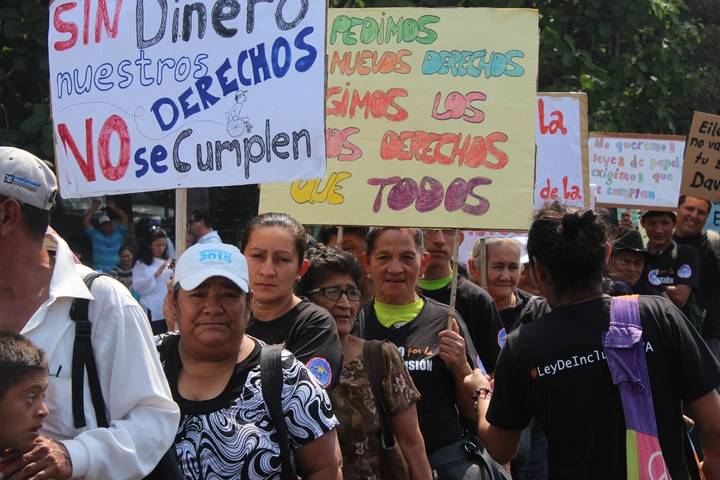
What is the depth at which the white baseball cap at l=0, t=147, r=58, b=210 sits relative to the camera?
238 cm

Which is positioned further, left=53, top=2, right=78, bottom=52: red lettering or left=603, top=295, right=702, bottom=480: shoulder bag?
left=53, top=2, right=78, bottom=52: red lettering

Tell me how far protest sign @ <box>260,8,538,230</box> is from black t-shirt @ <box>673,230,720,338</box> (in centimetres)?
381

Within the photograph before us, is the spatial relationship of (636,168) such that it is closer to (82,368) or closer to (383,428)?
(383,428)

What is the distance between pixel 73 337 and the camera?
7.75ft

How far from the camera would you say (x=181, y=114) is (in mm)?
3910

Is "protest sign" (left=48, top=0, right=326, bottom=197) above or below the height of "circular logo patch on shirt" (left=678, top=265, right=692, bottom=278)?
above

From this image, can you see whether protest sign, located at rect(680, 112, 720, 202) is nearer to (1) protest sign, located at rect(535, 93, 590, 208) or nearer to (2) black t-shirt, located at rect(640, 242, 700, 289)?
(2) black t-shirt, located at rect(640, 242, 700, 289)

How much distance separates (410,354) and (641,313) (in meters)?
1.44

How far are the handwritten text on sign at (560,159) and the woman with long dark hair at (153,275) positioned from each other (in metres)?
5.07

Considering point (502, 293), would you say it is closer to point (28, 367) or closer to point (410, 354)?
point (410, 354)

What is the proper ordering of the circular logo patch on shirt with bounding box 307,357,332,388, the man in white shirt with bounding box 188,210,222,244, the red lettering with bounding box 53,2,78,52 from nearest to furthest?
the circular logo patch on shirt with bounding box 307,357,332,388, the red lettering with bounding box 53,2,78,52, the man in white shirt with bounding box 188,210,222,244

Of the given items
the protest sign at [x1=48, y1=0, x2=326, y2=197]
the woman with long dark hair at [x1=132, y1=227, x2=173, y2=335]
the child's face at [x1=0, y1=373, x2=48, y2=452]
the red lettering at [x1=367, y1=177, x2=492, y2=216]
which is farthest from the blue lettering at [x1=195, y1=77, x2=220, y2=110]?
the woman with long dark hair at [x1=132, y1=227, x2=173, y2=335]

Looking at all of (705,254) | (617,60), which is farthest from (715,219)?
(705,254)

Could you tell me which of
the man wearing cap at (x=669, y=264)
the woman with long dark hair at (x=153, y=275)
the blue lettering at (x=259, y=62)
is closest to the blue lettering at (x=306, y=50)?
the blue lettering at (x=259, y=62)
